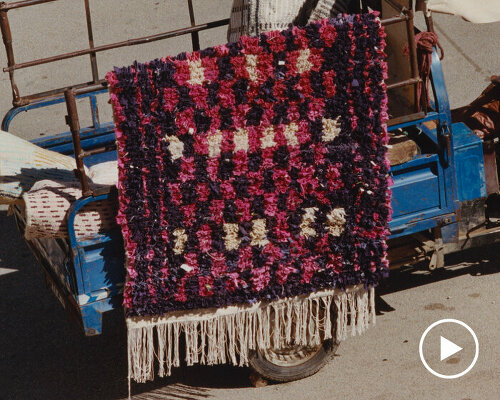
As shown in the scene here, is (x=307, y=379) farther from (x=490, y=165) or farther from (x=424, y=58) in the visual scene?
(x=424, y=58)

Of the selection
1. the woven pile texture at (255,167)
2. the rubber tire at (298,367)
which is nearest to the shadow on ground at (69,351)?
the rubber tire at (298,367)

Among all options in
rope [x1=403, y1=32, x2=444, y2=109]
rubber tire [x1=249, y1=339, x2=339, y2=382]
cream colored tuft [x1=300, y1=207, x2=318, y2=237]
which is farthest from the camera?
rubber tire [x1=249, y1=339, x2=339, y2=382]

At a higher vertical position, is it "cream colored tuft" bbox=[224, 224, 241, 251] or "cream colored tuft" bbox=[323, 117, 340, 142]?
"cream colored tuft" bbox=[323, 117, 340, 142]

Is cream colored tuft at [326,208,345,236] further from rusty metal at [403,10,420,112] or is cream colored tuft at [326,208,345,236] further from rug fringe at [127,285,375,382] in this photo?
rusty metal at [403,10,420,112]

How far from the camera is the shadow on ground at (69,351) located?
5008mm

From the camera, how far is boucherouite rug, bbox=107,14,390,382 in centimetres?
396

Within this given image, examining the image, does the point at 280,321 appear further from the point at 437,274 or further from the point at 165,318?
the point at 437,274

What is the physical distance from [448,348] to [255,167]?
74.6 inches

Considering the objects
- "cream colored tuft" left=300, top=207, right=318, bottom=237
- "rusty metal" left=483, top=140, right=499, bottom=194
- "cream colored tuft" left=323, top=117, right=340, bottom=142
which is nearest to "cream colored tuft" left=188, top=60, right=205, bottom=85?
"cream colored tuft" left=323, top=117, right=340, bottom=142

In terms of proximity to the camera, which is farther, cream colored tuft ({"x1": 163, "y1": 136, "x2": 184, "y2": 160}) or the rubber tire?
the rubber tire

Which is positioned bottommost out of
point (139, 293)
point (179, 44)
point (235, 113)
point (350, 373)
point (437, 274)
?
point (350, 373)

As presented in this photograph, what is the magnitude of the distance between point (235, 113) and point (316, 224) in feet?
2.50

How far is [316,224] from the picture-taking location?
4301 millimetres

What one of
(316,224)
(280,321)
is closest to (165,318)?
(280,321)
